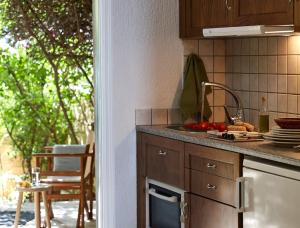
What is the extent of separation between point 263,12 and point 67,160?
3.19 m

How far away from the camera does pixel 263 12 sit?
398 centimetres

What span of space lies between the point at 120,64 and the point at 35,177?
1.62m

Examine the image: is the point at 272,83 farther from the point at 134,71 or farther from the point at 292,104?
the point at 134,71

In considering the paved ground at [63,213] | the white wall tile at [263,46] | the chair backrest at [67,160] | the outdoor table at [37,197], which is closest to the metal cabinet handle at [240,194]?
the white wall tile at [263,46]

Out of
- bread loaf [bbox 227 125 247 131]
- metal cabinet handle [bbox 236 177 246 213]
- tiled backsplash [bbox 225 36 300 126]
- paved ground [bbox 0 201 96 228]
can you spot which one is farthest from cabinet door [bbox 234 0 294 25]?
paved ground [bbox 0 201 96 228]

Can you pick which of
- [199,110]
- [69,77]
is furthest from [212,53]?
[69,77]

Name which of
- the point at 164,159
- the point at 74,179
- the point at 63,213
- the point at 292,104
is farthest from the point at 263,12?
the point at 63,213

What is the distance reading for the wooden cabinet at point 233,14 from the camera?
3803 millimetres

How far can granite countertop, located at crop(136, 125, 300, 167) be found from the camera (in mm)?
3362

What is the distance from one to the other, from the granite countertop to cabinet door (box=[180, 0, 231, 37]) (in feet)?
2.05

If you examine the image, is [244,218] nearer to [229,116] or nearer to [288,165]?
[288,165]

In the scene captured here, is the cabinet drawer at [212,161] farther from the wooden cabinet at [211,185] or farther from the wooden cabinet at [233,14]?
the wooden cabinet at [233,14]

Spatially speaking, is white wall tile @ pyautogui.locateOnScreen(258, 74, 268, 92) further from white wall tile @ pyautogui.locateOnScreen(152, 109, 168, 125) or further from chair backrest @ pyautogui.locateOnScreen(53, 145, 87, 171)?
chair backrest @ pyautogui.locateOnScreen(53, 145, 87, 171)

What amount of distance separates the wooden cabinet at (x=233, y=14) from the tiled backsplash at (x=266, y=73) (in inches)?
12.0
